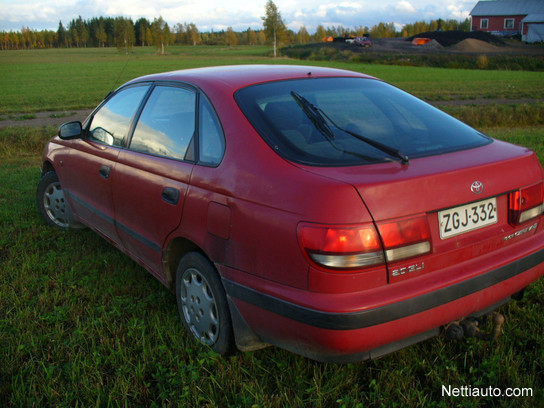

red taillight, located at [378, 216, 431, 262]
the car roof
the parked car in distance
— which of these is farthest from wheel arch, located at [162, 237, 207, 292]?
the parked car in distance

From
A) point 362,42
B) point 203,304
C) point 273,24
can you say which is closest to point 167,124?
point 203,304

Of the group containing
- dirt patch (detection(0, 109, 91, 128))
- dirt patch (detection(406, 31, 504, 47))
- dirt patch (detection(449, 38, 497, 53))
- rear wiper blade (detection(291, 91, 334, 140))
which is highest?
dirt patch (detection(406, 31, 504, 47))

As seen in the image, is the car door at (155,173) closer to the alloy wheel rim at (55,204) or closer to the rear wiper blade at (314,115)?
the rear wiper blade at (314,115)

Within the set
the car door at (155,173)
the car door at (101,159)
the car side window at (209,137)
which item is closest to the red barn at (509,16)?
the car door at (101,159)

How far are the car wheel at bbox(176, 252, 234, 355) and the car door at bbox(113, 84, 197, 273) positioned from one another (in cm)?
26

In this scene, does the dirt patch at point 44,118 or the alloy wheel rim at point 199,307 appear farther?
the dirt patch at point 44,118

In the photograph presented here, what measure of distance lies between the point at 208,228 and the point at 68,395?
1053 millimetres

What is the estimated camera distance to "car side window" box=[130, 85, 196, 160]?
2955 millimetres

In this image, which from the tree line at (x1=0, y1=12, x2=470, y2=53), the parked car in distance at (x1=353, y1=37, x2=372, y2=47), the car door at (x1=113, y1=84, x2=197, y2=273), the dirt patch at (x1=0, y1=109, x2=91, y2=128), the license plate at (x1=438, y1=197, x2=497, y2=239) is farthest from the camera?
the tree line at (x1=0, y1=12, x2=470, y2=53)

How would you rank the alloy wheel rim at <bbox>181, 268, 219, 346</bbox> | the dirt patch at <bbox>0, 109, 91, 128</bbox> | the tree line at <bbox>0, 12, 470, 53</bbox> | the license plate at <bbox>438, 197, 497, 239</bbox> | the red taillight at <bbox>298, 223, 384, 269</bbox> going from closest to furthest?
1. the red taillight at <bbox>298, 223, 384, 269</bbox>
2. the license plate at <bbox>438, 197, 497, 239</bbox>
3. the alloy wheel rim at <bbox>181, 268, 219, 346</bbox>
4. the dirt patch at <bbox>0, 109, 91, 128</bbox>
5. the tree line at <bbox>0, 12, 470, 53</bbox>

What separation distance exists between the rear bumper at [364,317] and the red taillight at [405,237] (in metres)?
0.18

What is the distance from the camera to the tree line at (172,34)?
9412 centimetres

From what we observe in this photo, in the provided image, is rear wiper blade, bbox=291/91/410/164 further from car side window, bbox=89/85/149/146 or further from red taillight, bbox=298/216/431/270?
car side window, bbox=89/85/149/146

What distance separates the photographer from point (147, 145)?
329 centimetres
